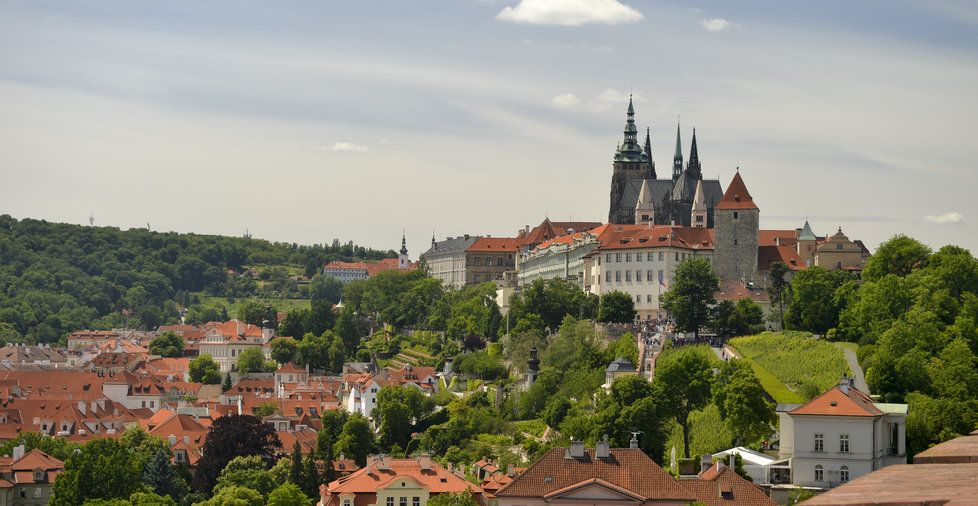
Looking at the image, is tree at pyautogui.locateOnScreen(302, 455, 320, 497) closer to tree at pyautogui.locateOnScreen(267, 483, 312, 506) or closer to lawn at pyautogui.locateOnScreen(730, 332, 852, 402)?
tree at pyautogui.locateOnScreen(267, 483, 312, 506)

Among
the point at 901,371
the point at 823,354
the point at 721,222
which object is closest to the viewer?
the point at 901,371

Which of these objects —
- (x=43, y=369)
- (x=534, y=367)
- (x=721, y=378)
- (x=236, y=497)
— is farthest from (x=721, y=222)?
(x=43, y=369)

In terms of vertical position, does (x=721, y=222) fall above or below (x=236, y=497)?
above

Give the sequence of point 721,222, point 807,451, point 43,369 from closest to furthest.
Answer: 1. point 807,451
2. point 721,222
3. point 43,369

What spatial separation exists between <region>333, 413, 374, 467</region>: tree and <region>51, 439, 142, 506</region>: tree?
1260cm

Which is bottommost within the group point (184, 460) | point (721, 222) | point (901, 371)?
point (184, 460)

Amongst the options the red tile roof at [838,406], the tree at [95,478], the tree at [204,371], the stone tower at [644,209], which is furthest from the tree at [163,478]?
the tree at [204,371]

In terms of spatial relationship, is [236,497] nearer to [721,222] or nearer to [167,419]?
[167,419]

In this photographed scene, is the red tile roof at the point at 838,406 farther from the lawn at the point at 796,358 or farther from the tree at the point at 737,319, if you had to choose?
the tree at the point at 737,319

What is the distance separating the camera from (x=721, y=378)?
81.8 metres

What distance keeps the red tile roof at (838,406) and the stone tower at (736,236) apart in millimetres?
46559

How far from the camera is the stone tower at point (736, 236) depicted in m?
113

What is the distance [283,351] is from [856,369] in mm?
73776

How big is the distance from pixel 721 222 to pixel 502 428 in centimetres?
2488
